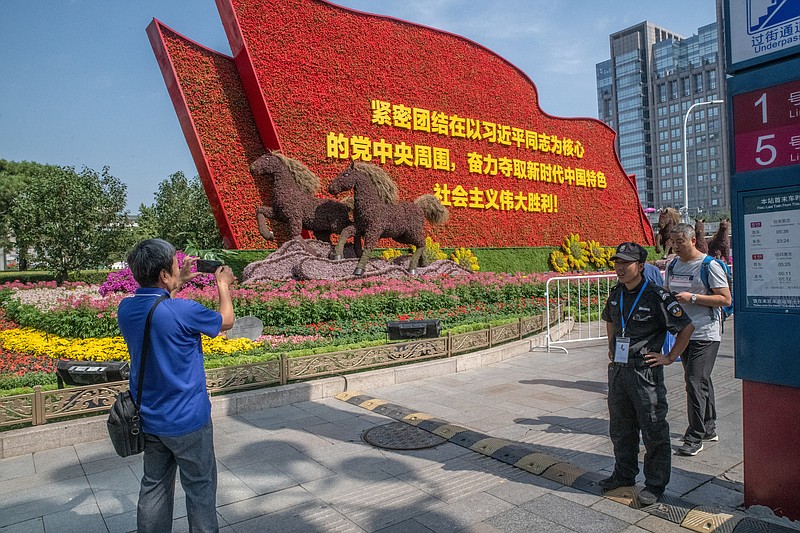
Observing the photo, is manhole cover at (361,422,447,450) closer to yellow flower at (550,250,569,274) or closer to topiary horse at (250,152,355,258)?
topiary horse at (250,152,355,258)

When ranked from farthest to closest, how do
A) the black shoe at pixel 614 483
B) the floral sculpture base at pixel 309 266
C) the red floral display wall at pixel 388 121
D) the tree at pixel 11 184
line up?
the tree at pixel 11 184 < the red floral display wall at pixel 388 121 < the floral sculpture base at pixel 309 266 < the black shoe at pixel 614 483

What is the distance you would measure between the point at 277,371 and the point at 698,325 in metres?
4.39

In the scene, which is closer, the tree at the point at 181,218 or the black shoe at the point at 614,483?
the black shoe at the point at 614,483

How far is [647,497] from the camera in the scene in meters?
3.31

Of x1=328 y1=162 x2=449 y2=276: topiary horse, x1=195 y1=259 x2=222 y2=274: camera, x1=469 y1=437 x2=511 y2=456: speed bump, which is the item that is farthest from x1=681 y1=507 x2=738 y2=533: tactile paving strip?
x1=328 y1=162 x2=449 y2=276: topiary horse

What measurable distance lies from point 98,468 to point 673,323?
4492mm

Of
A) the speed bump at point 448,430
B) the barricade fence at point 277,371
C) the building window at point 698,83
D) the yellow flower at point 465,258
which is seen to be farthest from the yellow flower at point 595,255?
the building window at point 698,83

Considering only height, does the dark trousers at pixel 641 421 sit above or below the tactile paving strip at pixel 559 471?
above

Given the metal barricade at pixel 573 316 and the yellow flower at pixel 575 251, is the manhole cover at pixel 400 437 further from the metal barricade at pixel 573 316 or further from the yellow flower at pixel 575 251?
the yellow flower at pixel 575 251

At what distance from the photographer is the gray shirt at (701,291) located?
4293 mm

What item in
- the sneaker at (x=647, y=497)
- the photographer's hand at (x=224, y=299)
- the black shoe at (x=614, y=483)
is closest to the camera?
the photographer's hand at (x=224, y=299)

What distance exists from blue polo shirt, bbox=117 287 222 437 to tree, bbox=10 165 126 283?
21.9m

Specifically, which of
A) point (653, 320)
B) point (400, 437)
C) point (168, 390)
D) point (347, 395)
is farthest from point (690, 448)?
point (168, 390)

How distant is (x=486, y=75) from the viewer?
19.5 metres
